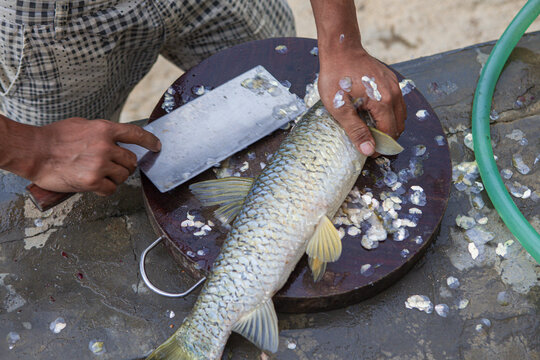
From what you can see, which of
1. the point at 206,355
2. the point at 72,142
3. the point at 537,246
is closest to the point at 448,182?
the point at 537,246

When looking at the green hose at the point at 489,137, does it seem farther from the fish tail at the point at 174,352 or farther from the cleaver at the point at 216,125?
the fish tail at the point at 174,352

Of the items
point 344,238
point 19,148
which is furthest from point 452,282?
point 19,148

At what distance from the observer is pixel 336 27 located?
1.59 meters

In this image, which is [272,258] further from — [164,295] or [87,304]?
[87,304]

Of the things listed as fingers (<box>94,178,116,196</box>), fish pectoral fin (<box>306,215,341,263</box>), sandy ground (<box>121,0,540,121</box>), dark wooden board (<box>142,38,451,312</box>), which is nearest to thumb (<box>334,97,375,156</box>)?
dark wooden board (<box>142,38,451,312</box>)

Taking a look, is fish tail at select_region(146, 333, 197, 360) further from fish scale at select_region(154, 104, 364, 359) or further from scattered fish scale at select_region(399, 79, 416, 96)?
scattered fish scale at select_region(399, 79, 416, 96)

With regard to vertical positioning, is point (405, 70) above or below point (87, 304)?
above

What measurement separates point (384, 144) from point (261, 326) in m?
0.65

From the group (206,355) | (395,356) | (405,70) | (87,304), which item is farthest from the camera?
(405,70)

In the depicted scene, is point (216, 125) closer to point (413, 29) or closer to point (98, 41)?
point (98, 41)

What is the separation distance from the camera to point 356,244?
4.96ft

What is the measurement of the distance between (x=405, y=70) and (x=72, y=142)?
1.33 meters

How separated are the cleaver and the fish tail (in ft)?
1.52

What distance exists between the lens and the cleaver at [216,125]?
1.62 m
